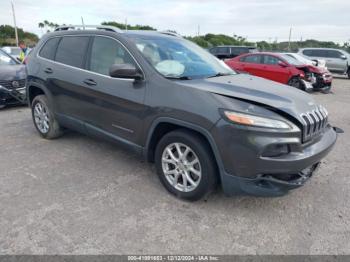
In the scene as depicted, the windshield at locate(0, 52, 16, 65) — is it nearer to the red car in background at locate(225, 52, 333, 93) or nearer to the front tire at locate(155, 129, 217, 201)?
the front tire at locate(155, 129, 217, 201)

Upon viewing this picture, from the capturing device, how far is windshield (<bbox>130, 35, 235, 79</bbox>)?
339cm

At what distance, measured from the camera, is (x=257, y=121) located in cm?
259

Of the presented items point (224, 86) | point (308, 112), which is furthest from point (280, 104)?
point (224, 86)

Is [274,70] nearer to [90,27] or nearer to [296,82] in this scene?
[296,82]

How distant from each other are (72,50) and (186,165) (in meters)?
2.52

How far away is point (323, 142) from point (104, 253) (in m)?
2.28

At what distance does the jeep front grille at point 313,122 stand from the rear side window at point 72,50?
289 centimetres

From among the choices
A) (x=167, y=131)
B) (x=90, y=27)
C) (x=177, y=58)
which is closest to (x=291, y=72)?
(x=177, y=58)

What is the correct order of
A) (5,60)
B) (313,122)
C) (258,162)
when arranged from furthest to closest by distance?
(5,60)
(313,122)
(258,162)

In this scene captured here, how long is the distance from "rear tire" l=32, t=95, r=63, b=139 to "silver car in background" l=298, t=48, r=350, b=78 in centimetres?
1576

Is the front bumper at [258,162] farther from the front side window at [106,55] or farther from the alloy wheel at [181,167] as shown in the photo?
the front side window at [106,55]

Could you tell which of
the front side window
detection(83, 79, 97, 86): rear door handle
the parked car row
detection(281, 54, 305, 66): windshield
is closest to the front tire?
the front side window

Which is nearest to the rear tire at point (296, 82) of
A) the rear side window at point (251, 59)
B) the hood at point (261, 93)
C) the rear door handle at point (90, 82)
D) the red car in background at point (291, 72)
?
the red car in background at point (291, 72)

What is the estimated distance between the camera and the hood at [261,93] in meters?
2.78
